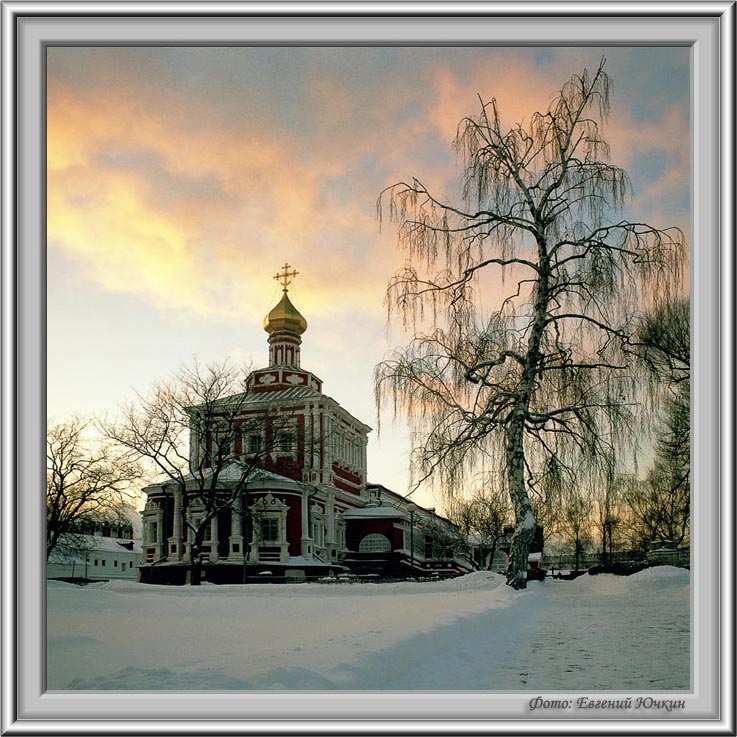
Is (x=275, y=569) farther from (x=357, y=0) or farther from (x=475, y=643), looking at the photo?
(x=357, y=0)

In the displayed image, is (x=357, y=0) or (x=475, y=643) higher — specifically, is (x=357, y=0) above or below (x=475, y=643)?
above

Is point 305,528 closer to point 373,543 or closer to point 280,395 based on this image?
point 373,543

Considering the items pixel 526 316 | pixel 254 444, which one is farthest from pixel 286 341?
pixel 526 316

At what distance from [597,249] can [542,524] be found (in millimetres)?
4982

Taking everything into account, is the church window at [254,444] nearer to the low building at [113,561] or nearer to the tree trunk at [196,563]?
the tree trunk at [196,563]

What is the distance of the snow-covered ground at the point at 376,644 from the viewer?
586 cm

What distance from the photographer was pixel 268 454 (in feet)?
76.2

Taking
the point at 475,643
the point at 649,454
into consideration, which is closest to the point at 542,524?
the point at 649,454

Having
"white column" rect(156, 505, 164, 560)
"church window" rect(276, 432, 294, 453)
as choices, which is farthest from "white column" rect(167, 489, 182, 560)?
"church window" rect(276, 432, 294, 453)

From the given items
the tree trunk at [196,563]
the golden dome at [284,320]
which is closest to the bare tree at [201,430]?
the tree trunk at [196,563]

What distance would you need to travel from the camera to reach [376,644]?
627 centimetres

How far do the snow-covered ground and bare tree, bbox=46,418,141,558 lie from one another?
2.23 m

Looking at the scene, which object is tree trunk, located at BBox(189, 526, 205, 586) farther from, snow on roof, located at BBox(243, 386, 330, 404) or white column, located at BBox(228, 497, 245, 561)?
white column, located at BBox(228, 497, 245, 561)

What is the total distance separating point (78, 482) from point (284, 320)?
18631 mm
